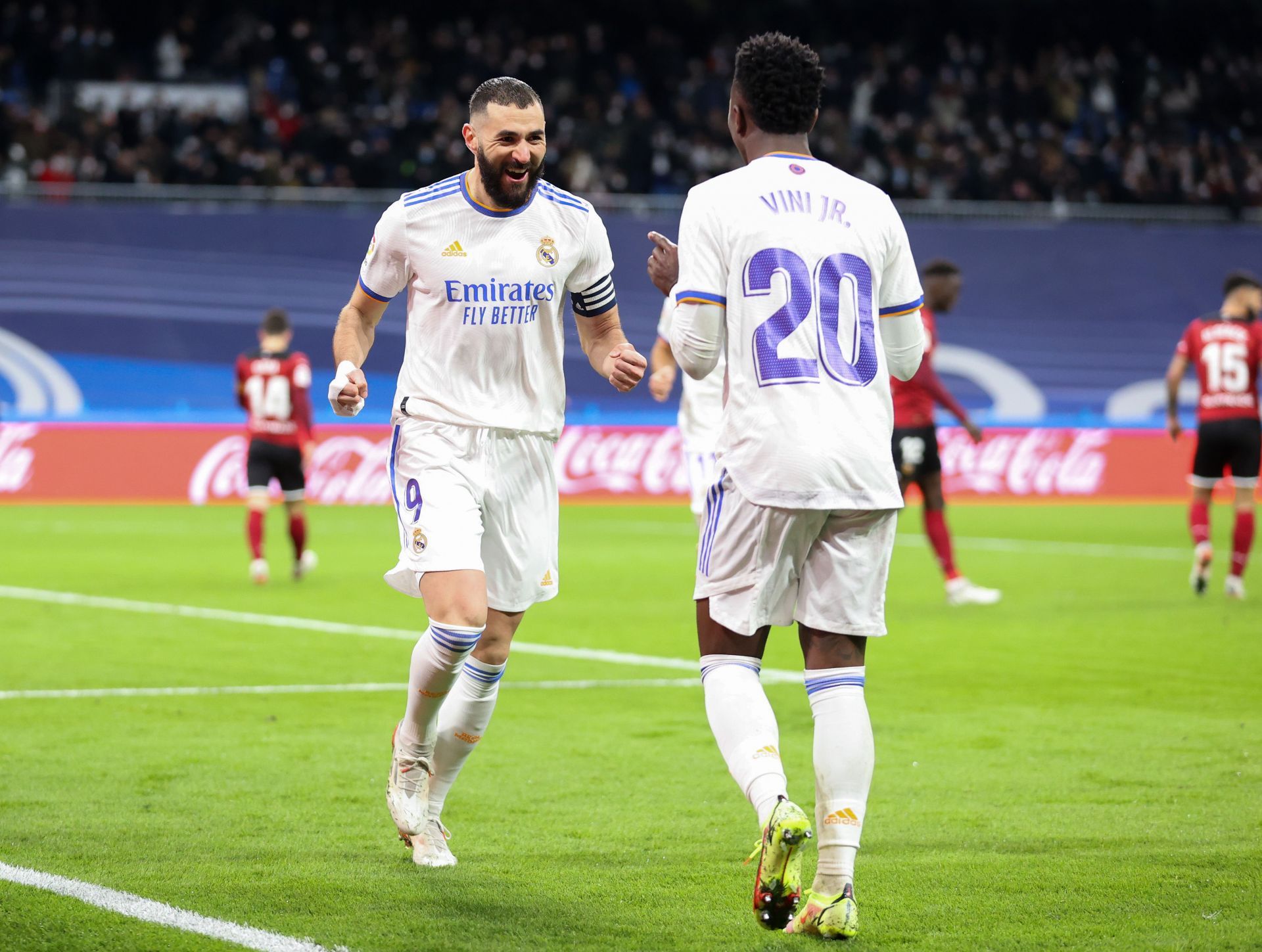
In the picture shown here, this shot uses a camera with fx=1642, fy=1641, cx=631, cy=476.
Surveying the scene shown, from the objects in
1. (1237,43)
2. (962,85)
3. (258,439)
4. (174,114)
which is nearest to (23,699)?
(258,439)

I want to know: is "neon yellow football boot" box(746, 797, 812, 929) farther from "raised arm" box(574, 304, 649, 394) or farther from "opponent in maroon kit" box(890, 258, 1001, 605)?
"opponent in maroon kit" box(890, 258, 1001, 605)

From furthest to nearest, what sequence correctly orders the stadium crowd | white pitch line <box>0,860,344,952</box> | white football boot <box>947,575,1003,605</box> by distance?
1. the stadium crowd
2. white football boot <box>947,575,1003,605</box>
3. white pitch line <box>0,860,344,952</box>

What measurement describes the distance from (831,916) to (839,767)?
360 mm

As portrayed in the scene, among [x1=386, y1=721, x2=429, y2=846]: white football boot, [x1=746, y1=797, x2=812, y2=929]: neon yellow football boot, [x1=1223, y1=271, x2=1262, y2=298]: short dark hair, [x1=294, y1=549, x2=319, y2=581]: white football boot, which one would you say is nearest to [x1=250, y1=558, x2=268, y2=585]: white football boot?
[x1=294, y1=549, x2=319, y2=581]: white football boot

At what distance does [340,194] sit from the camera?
2512 centimetres

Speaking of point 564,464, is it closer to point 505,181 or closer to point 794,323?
point 505,181

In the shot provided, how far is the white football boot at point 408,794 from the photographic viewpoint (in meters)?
4.86

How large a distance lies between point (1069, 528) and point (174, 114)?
15.5 m

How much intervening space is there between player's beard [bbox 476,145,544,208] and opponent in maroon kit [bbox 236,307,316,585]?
8.72 metres

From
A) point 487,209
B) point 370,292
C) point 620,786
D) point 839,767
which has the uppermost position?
point 487,209

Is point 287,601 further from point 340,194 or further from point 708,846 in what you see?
point 340,194

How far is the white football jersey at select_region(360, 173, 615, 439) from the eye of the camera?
16.3ft

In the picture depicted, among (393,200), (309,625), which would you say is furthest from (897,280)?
(393,200)

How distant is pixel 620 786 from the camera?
6.01m
